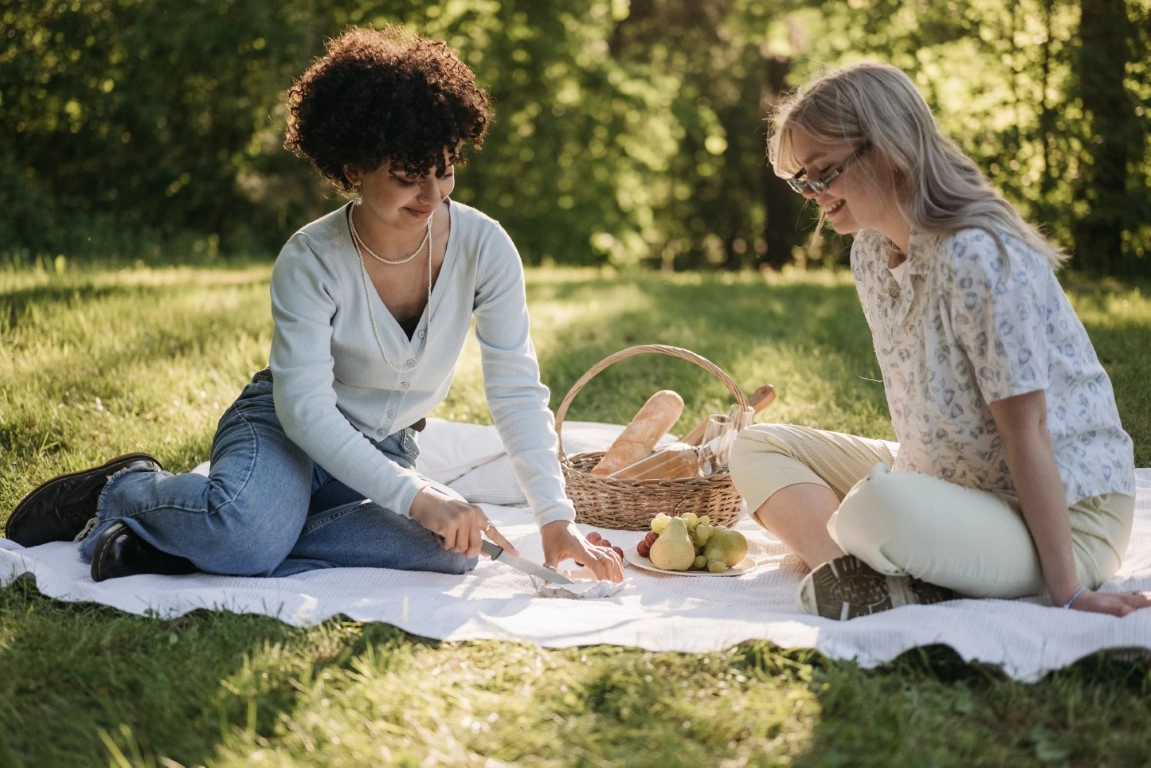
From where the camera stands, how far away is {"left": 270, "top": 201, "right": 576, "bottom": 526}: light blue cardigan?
9.00ft

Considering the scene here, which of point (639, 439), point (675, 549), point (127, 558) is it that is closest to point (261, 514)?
point (127, 558)

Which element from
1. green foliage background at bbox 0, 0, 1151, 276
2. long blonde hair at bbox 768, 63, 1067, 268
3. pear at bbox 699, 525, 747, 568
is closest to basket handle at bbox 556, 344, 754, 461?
pear at bbox 699, 525, 747, 568

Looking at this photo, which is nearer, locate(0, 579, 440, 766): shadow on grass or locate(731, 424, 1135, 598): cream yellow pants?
locate(0, 579, 440, 766): shadow on grass

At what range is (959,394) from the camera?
2.54m

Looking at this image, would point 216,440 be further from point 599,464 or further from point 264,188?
point 264,188

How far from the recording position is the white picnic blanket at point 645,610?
7.36ft

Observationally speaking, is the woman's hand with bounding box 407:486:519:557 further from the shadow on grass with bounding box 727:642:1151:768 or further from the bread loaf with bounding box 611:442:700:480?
the bread loaf with bounding box 611:442:700:480

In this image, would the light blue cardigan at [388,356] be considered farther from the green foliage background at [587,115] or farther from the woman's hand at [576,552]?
the green foliage background at [587,115]

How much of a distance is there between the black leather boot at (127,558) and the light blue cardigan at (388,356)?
0.46m

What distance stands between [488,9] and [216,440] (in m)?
13.0

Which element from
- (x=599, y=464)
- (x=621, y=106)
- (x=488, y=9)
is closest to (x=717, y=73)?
(x=621, y=106)

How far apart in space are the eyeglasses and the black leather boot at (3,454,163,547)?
1.94 m

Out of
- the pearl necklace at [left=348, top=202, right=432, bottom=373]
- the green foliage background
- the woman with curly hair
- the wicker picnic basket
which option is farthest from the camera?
the green foliage background

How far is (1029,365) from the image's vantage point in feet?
7.66
